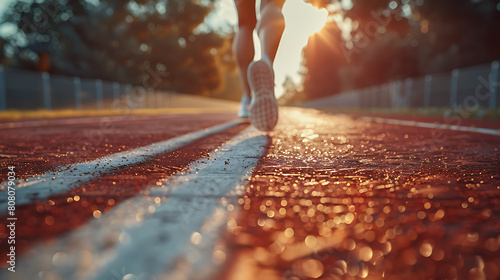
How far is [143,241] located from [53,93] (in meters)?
19.2

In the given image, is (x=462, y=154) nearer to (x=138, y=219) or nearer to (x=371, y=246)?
(x=371, y=246)

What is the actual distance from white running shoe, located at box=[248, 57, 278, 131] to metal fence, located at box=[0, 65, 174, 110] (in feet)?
48.8

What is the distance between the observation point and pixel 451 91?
56.6 ft

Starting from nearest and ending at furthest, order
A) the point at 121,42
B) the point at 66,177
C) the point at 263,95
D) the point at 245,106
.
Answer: the point at 66,177 < the point at 263,95 < the point at 245,106 < the point at 121,42

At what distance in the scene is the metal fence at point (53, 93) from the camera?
1586 cm

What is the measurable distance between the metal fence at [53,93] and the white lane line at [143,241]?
16621 mm

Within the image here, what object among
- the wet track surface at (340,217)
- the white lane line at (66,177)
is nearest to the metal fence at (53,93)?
the white lane line at (66,177)

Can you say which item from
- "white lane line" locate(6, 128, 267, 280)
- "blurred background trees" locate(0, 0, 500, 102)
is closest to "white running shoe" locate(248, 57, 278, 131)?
"white lane line" locate(6, 128, 267, 280)

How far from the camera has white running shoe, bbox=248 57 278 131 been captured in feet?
10.7

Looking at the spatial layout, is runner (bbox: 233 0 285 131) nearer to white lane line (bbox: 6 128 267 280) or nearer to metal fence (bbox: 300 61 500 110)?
white lane line (bbox: 6 128 267 280)

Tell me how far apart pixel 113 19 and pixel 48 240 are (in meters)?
32.2

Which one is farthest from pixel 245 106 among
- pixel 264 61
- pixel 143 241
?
pixel 143 241

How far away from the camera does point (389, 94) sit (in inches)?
1010

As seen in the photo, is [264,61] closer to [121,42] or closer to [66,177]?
[66,177]
